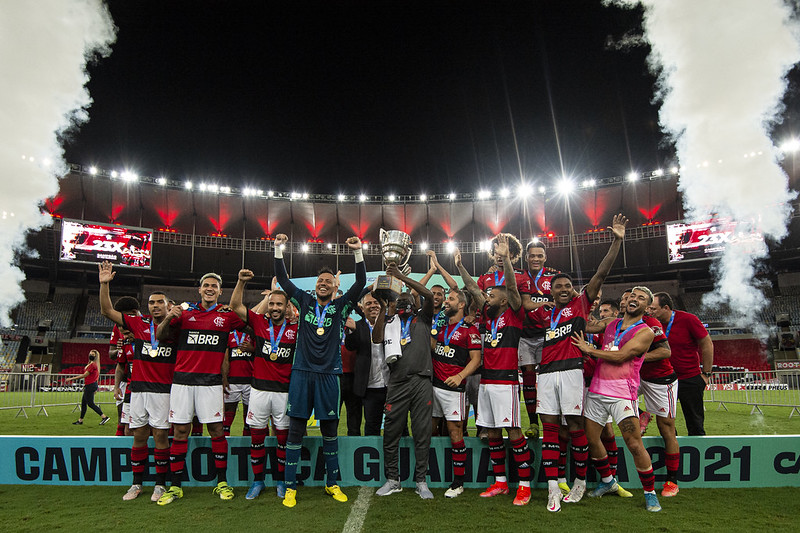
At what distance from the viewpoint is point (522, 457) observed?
5.48 meters

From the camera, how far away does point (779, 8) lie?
49.4ft

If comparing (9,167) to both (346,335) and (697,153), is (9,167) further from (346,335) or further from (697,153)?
(697,153)

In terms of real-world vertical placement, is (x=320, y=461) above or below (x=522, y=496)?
above

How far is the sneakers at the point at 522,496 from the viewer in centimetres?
523

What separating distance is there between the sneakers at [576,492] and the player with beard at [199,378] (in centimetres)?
376

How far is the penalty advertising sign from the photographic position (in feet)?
19.1

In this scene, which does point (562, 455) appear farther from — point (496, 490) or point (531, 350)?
point (531, 350)

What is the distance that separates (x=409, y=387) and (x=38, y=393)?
18728mm

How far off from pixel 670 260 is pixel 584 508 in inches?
1360

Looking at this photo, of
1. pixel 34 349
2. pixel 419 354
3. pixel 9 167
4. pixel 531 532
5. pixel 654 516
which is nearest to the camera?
pixel 531 532

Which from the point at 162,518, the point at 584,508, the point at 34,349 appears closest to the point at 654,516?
the point at 584,508

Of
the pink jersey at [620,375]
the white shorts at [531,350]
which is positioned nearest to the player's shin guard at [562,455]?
the pink jersey at [620,375]

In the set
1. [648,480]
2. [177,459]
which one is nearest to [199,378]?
[177,459]

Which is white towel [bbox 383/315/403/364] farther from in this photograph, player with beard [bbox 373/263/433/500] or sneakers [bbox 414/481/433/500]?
sneakers [bbox 414/481/433/500]
